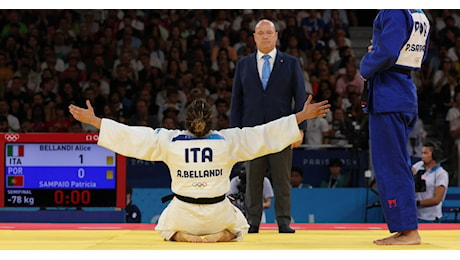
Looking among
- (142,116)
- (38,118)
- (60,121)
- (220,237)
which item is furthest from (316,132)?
(220,237)

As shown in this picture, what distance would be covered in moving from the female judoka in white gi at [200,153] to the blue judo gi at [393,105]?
0.39 m

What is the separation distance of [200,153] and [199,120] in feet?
0.70

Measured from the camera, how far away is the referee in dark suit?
6.73 metres

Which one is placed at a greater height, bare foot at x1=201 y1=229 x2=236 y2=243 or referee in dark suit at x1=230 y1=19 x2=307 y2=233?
referee in dark suit at x1=230 y1=19 x2=307 y2=233

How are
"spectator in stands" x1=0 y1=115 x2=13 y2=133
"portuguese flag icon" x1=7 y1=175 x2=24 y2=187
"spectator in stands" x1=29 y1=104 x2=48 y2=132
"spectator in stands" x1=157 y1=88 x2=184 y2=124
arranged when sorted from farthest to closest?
"spectator in stands" x1=157 y1=88 x2=184 y2=124 → "spectator in stands" x1=29 y1=104 x2=48 y2=132 → "spectator in stands" x1=0 y1=115 x2=13 y2=133 → "portuguese flag icon" x1=7 y1=175 x2=24 y2=187

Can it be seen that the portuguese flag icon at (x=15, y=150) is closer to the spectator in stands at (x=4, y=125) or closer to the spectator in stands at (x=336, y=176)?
the spectator in stands at (x=4, y=125)

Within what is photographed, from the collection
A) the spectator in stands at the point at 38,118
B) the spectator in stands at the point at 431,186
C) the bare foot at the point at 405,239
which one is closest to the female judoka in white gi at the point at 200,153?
the bare foot at the point at 405,239

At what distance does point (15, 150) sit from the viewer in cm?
793

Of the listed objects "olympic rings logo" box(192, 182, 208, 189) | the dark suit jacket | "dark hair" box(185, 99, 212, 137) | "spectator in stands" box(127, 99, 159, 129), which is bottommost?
"olympic rings logo" box(192, 182, 208, 189)

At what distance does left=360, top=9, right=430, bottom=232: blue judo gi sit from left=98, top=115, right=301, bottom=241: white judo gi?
56cm

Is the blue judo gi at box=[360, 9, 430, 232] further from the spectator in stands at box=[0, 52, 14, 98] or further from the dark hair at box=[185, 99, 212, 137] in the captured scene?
the spectator in stands at box=[0, 52, 14, 98]

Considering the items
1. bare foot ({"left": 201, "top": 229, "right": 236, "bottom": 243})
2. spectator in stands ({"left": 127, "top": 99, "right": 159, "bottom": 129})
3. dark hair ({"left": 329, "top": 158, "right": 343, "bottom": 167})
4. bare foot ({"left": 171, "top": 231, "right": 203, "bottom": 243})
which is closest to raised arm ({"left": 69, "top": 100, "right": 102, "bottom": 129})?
bare foot ({"left": 171, "top": 231, "right": 203, "bottom": 243})
